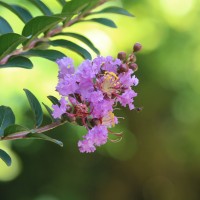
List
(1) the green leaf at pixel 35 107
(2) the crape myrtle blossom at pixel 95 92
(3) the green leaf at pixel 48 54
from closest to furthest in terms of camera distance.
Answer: (2) the crape myrtle blossom at pixel 95 92, (1) the green leaf at pixel 35 107, (3) the green leaf at pixel 48 54

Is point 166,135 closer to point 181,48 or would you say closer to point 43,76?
point 181,48

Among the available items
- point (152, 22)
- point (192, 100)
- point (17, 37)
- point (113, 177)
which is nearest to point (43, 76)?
point (152, 22)

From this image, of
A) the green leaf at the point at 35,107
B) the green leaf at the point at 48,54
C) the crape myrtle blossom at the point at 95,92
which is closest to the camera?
the crape myrtle blossom at the point at 95,92

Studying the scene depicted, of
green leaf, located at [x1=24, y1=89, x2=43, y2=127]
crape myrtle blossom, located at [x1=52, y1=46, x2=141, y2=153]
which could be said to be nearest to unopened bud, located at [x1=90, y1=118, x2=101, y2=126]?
crape myrtle blossom, located at [x1=52, y1=46, x2=141, y2=153]

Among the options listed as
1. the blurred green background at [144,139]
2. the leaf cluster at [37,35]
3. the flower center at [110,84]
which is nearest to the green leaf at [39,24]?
the leaf cluster at [37,35]

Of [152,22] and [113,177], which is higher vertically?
[152,22]

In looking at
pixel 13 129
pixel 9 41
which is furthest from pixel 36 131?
pixel 9 41

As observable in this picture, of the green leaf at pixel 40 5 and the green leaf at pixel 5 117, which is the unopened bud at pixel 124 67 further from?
the green leaf at pixel 40 5
